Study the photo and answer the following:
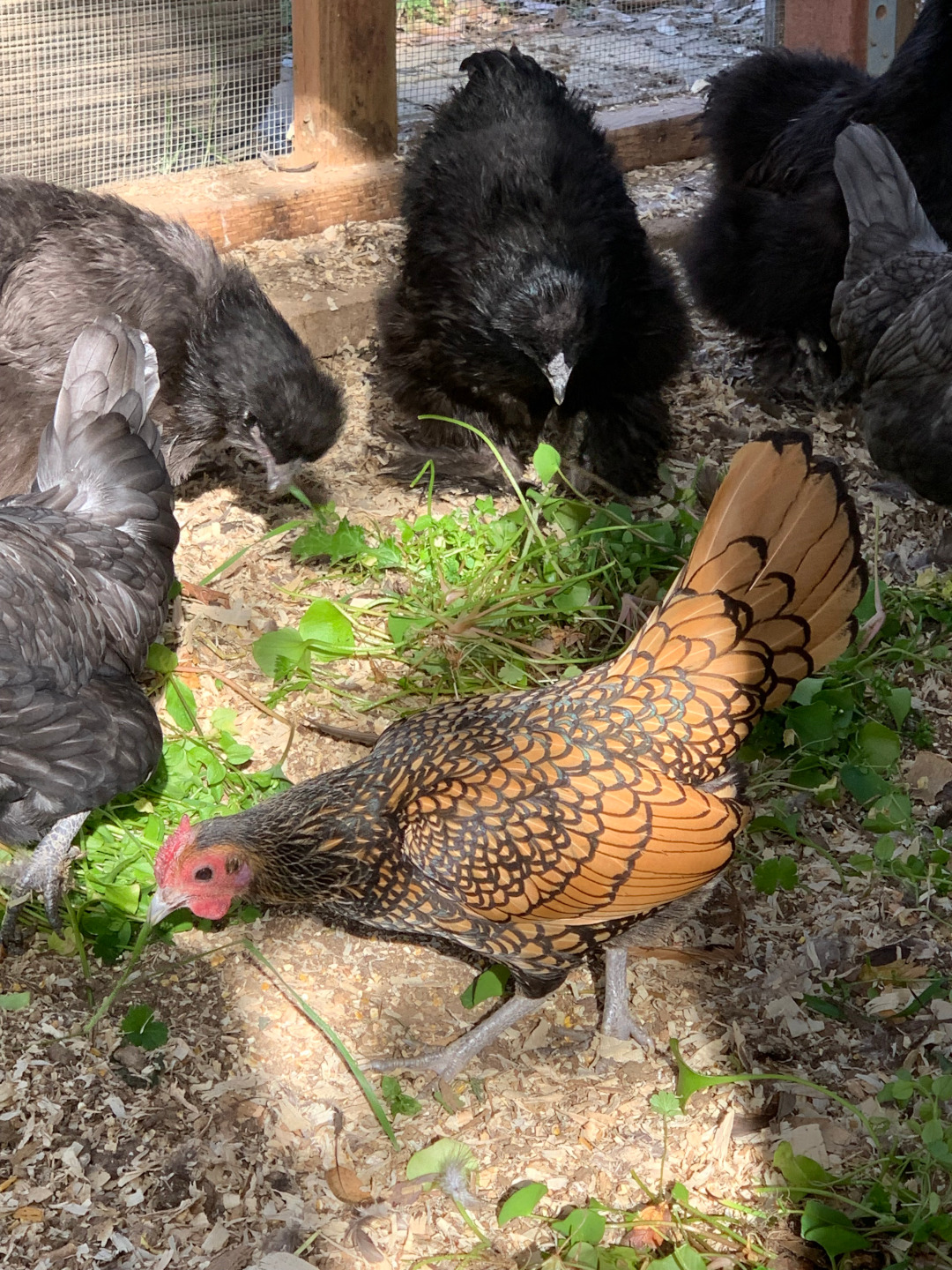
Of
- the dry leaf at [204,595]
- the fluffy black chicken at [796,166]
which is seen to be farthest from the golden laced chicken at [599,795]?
the fluffy black chicken at [796,166]

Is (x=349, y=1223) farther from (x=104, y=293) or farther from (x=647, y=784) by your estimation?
(x=104, y=293)

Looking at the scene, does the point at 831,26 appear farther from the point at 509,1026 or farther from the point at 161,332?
the point at 509,1026

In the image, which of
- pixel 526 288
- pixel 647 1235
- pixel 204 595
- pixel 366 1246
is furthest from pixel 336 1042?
pixel 526 288

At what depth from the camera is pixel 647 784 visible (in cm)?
204

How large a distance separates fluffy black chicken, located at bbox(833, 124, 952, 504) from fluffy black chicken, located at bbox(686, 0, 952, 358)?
0.19 meters

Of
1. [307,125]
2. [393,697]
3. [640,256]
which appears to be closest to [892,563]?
[640,256]

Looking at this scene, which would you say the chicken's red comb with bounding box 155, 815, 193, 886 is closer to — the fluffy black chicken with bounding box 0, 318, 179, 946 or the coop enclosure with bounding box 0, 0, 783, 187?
the fluffy black chicken with bounding box 0, 318, 179, 946

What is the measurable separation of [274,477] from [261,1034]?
1.51m

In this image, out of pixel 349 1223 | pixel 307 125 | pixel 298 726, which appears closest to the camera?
pixel 349 1223

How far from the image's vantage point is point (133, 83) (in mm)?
3990

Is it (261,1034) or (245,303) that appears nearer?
(261,1034)

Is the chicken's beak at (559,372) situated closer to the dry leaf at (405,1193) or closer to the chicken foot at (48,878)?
the chicken foot at (48,878)

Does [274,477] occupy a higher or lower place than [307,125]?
lower

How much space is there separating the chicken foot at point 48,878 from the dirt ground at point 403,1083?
0.07 m
